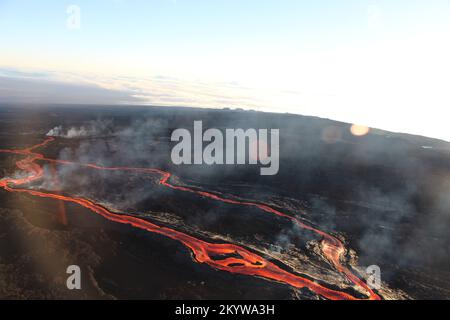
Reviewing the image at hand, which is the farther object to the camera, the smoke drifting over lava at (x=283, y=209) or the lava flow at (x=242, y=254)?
the smoke drifting over lava at (x=283, y=209)

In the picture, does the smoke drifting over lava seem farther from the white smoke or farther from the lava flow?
the white smoke

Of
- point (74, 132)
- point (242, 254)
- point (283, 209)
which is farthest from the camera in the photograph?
point (74, 132)

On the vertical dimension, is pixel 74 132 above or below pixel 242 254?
above

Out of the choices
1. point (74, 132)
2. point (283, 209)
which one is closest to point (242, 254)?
point (283, 209)

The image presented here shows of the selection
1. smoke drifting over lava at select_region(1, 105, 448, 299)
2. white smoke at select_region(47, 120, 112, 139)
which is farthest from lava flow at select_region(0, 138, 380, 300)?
white smoke at select_region(47, 120, 112, 139)

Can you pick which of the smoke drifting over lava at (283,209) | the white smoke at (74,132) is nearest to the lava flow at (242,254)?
the smoke drifting over lava at (283,209)

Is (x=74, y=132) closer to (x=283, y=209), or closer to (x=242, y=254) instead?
(x=283, y=209)

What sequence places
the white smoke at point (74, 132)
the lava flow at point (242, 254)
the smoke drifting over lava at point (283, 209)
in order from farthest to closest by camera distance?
1. the white smoke at point (74, 132)
2. the smoke drifting over lava at point (283, 209)
3. the lava flow at point (242, 254)

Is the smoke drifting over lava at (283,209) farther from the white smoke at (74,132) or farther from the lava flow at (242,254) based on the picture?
the white smoke at (74,132)

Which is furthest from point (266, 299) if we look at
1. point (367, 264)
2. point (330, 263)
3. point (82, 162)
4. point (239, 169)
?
point (82, 162)

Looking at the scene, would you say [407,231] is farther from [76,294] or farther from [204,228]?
[76,294]

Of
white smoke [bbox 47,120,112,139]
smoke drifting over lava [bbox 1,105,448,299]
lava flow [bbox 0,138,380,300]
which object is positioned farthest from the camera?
white smoke [bbox 47,120,112,139]
